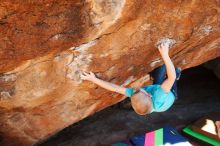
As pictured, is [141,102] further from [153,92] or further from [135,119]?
[135,119]

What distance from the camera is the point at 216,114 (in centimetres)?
541

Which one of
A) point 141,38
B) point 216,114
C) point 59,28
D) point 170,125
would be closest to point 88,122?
point 170,125

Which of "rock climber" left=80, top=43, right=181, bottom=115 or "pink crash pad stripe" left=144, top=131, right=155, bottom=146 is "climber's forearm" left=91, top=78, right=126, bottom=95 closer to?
"rock climber" left=80, top=43, right=181, bottom=115

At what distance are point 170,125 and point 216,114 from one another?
801mm

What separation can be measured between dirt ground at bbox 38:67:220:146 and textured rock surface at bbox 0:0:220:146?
0.99 meters

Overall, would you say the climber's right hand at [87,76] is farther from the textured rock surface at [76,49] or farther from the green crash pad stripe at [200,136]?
the green crash pad stripe at [200,136]

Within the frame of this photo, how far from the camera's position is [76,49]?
2848 mm

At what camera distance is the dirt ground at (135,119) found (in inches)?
192

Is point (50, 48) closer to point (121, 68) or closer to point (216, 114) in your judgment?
point (121, 68)

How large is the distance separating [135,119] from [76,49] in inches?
109

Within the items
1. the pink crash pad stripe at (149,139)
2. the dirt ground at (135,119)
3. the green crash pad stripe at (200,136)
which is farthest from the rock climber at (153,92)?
the green crash pad stripe at (200,136)

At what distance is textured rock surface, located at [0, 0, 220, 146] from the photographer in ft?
8.12

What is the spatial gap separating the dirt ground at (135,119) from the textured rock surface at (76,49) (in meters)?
0.99

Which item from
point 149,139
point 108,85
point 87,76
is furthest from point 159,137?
point 87,76
